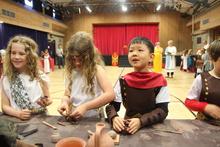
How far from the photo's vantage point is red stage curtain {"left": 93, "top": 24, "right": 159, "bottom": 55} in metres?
18.5

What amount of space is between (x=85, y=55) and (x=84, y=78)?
0.17 metres

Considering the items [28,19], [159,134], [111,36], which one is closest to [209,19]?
[111,36]

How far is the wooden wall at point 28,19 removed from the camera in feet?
34.3

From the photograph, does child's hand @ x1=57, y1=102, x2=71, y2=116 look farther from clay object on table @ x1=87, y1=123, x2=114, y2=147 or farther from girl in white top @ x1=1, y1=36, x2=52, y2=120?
clay object on table @ x1=87, y1=123, x2=114, y2=147

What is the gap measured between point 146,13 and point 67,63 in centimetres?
1716

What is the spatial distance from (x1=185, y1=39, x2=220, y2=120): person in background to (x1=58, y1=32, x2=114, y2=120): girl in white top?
530 mm

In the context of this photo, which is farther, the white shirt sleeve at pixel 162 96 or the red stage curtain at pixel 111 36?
the red stage curtain at pixel 111 36

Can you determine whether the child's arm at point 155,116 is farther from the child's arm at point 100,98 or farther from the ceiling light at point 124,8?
the ceiling light at point 124,8

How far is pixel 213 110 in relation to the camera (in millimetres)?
1430

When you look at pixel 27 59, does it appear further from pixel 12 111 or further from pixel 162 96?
pixel 162 96

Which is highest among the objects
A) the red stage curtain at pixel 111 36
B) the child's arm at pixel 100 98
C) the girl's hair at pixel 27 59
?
the red stage curtain at pixel 111 36

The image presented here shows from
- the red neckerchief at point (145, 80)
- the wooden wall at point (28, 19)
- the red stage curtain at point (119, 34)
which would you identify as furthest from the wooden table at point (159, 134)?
the red stage curtain at point (119, 34)

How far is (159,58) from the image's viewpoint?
10789mm

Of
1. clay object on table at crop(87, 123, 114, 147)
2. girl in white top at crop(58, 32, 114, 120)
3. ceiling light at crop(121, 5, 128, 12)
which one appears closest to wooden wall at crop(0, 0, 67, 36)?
ceiling light at crop(121, 5, 128, 12)
